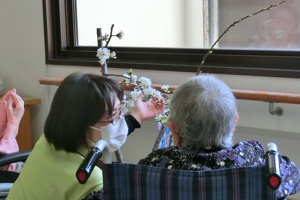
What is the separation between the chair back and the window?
946 millimetres

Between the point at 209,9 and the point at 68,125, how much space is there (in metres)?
1.22

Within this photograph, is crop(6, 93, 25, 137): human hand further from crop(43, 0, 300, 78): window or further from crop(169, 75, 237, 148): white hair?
crop(169, 75, 237, 148): white hair

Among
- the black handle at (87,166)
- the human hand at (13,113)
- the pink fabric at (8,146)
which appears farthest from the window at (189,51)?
the black handle at (87,166)

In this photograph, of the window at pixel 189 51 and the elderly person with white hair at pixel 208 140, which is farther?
the window at pixel 189 51

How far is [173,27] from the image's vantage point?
2.61m

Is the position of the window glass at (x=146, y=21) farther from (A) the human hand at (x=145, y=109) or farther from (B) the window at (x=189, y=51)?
(A) the human hand at (x=145, y=109)

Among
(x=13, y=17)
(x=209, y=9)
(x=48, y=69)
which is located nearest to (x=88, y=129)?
(x=209, y=9)

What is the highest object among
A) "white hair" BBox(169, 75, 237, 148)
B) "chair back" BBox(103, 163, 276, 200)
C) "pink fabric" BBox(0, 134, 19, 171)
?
"white hair" BBox(169, 75, 237, 148)

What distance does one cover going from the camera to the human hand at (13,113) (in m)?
2.19

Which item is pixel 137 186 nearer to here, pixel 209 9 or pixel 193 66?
pixel 193 66

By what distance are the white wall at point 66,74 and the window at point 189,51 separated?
42 millimetres

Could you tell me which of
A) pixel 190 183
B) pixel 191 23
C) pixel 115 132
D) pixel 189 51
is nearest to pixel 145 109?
pixel 115 132

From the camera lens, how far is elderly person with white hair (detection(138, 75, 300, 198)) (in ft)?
3.85

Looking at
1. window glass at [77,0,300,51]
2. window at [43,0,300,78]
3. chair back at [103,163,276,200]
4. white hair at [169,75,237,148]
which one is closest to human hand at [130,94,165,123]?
window at [43,0,300,78]
